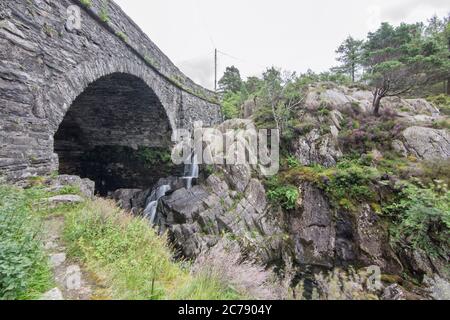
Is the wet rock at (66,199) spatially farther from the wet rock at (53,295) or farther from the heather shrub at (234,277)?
the heather shrub at (234,277)

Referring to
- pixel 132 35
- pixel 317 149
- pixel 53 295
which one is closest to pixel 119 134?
pixel 132 35

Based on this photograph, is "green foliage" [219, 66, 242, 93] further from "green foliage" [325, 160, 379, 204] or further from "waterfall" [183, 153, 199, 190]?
"green foliage" [325, 160, 379, 204]

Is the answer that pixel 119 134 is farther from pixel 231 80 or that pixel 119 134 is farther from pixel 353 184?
pixel 231 80

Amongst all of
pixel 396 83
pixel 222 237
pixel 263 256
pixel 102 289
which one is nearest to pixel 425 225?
pixel 263 256

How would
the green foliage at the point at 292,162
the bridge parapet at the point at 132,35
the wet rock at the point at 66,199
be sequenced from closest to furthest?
the wet rock at the point at 66,199, the bridge parapet at the point at 132,35, the green foliage at the point at 292,162

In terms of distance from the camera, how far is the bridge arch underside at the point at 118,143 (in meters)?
11.1

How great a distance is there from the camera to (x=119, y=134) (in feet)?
39.7

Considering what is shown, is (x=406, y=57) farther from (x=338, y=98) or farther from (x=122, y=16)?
(x=122, y=16)

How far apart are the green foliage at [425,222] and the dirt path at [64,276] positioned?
27.3 feet

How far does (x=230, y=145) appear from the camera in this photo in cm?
1118

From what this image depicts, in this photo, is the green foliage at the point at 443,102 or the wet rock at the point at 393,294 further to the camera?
the green foliage at the point at 443,102

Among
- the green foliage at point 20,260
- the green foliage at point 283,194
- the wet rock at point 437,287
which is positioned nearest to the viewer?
the green foliage at point 20,260

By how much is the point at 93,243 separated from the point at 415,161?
11823mm

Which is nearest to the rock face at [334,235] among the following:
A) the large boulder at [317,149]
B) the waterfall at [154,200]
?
the large boulder at [317,149]
